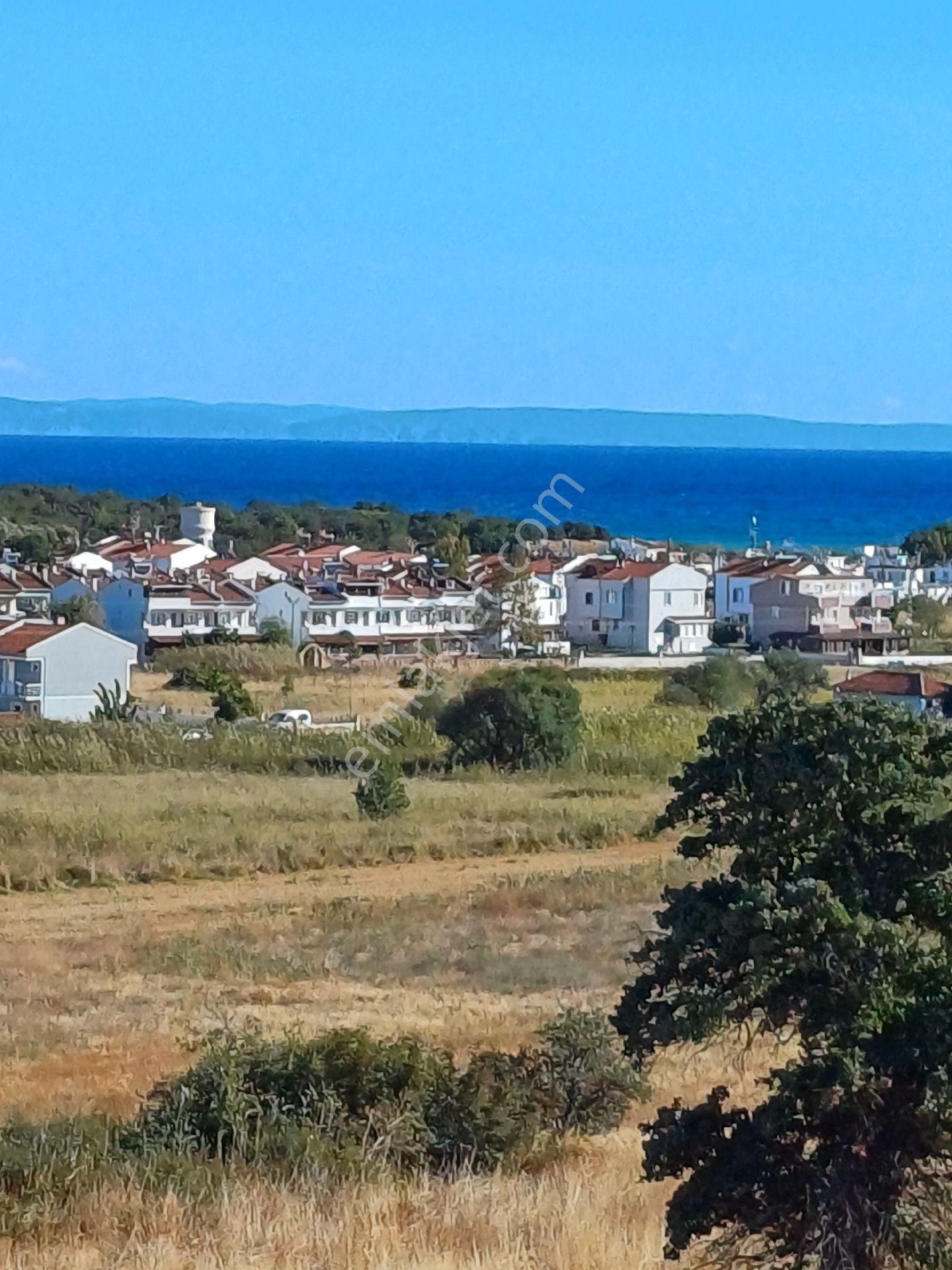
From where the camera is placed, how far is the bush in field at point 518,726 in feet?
120

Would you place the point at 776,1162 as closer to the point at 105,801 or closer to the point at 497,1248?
the point at 497,1248

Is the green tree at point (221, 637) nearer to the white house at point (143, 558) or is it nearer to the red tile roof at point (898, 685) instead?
the white house at point (143, 558)

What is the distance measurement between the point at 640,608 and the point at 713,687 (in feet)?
55.3

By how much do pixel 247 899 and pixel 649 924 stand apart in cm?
564

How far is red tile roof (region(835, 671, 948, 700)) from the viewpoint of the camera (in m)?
43.5

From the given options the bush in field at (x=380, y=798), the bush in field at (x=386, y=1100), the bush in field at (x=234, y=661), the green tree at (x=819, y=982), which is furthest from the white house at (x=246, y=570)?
the green tree at (x=819, y=982)

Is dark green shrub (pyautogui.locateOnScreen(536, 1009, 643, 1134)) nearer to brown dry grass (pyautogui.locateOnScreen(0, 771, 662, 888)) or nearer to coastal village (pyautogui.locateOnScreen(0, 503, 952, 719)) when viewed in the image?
brown dry grass (pyautogui.locateOnScreen(0, 771, 662, 888))

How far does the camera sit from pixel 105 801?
29688 millimetres

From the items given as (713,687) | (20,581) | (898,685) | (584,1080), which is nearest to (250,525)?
(20,581)

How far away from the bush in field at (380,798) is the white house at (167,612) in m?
30.3

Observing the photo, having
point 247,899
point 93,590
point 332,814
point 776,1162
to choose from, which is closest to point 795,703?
point 776,1162

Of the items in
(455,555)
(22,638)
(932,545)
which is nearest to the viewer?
(22,638)

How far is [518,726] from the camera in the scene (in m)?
36.7

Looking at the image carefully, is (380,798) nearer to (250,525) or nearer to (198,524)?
(198,524)
